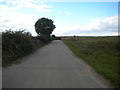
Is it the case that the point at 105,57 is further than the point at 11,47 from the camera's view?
No

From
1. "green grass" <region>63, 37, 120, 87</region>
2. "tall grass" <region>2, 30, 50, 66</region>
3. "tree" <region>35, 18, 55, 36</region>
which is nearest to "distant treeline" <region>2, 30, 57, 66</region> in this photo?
"tall grass" <region>2, 30, 50, 66</region>

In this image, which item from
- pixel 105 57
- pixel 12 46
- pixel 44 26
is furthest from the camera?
pixel 44 26

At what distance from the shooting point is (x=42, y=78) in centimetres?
788

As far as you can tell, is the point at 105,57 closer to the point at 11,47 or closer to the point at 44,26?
the point at 11,47

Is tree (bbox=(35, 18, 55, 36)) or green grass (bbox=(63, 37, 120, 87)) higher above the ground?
tree (bbox=(35, 18, 55, 36))

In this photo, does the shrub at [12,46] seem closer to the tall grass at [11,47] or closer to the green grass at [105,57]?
the tall grass at [11,47]

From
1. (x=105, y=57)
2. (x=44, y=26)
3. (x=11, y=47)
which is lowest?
(x=105, y=57)

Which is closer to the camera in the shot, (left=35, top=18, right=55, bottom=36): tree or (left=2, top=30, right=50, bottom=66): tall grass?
(left=2, top=30, right=50, bottom=66): tall grass

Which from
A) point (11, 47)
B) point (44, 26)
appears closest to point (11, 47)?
point (11, 47)

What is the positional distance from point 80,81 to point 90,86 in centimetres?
81

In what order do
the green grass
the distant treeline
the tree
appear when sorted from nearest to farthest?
the green grass → the distant treeline → the tree

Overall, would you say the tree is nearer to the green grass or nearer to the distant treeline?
the green grass

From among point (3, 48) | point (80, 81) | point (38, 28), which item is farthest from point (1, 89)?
point (38, 28)

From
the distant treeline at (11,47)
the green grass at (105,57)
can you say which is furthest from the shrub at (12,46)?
the green grass at (105,57)
